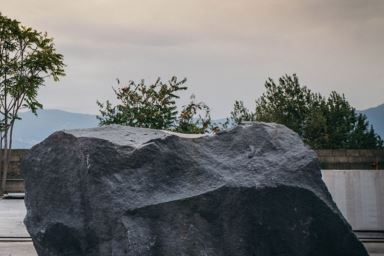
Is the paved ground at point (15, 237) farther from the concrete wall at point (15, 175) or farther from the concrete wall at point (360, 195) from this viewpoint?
the concrete wall at point (15, 175)

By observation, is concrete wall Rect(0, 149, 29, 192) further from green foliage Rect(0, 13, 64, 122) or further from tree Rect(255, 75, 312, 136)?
tree Rect(255, 75, 312, 136)

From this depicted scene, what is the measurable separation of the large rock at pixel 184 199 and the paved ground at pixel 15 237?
3.02 m

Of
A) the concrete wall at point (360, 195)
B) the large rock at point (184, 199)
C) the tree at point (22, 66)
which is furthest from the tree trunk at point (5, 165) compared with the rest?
the large rock at point (184, 199)

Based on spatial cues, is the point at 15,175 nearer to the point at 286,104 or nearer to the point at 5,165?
the point at 5,165

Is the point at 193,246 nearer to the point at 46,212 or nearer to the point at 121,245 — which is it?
the point at 121,245

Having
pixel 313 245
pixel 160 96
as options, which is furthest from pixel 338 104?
pixel 313 245

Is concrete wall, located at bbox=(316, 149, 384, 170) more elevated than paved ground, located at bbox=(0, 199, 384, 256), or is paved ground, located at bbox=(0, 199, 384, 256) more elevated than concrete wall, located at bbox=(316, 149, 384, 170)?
concrete wall, located at bbox=(316, 149, 384, 170)

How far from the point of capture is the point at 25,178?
7.10 meters

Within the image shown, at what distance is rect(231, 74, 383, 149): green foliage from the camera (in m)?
35.7

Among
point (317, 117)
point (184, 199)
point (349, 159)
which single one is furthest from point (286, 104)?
point (184, 199)

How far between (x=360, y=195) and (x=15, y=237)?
23.0 ft

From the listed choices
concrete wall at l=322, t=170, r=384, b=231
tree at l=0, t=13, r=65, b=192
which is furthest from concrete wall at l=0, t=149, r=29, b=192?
concrete wall at l=322, t=170, r=384, b=231

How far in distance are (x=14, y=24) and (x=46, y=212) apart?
59.9ft

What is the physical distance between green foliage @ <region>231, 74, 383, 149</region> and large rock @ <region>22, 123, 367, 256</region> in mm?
29232
